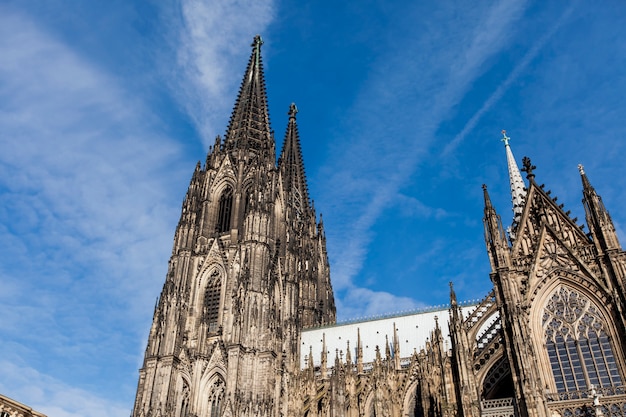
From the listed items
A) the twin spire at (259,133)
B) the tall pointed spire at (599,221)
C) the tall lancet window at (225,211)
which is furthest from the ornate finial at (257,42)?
the tall pointed spire at (599,221)

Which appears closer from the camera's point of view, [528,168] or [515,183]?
[528,168]

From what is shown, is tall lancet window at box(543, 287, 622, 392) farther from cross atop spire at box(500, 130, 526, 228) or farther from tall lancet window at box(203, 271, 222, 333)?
tall lancet window at box(203, 271, 222, 333)

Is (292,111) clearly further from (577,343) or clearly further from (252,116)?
(577,343)

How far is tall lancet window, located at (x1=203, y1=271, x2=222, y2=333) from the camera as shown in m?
39.1

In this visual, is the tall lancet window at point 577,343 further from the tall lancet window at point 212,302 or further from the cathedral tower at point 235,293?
the tall lancet window at point 212,302

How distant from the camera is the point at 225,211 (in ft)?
147

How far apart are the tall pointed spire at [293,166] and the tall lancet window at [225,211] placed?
6.88 m

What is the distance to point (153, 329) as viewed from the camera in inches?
1513

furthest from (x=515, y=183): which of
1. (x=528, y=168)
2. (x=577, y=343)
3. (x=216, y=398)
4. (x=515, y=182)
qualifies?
(x=216, y=398)

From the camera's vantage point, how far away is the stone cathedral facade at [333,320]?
24.8 m

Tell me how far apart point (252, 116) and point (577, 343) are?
3556 cm

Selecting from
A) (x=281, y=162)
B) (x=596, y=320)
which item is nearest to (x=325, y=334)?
(x=281, y=162)

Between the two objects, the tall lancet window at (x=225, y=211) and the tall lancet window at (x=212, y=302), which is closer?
the tall lancet window at (x=212, y=302)

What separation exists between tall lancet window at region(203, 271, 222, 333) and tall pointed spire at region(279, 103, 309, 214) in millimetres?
13413
